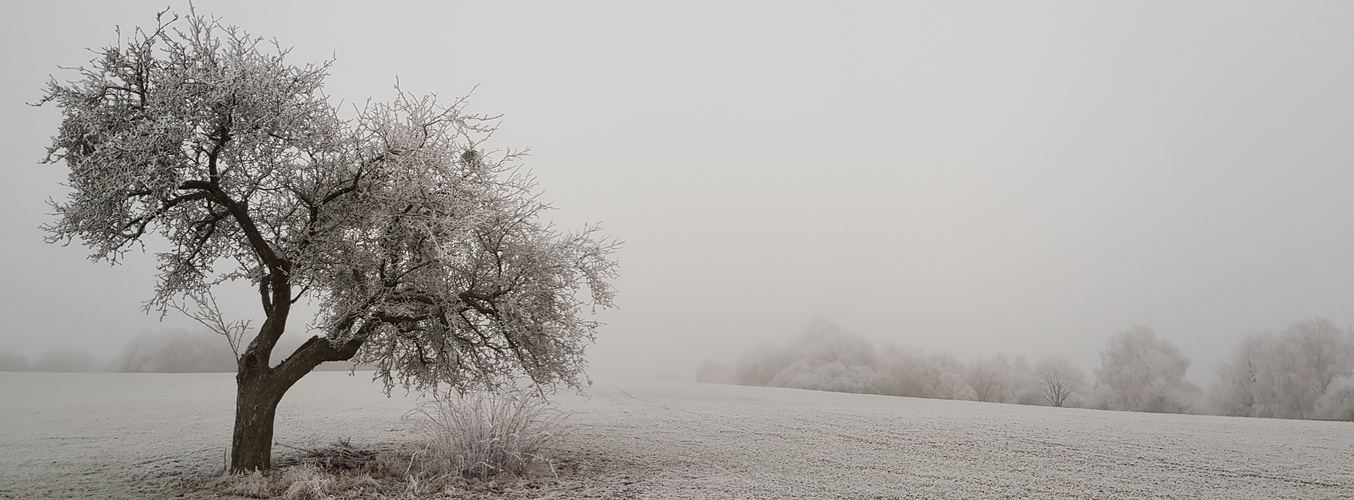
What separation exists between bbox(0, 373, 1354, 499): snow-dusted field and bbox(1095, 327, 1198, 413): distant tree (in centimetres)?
615

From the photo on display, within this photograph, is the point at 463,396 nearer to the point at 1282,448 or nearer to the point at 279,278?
the point at 279,278

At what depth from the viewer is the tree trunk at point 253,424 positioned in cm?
842

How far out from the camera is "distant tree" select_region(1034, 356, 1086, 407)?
1022 inches

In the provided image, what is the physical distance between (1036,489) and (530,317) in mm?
6583

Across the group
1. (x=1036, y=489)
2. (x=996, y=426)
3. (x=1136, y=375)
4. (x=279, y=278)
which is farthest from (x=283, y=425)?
(x=1136, y=375)

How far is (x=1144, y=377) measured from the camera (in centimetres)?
2419

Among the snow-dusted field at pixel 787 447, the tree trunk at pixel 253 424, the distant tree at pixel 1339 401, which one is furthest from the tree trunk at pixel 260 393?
the distant tree at pixel 1339 401

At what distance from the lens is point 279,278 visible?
8.82 meters

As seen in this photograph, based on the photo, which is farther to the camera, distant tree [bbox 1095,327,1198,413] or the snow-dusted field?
distant tree [bbox 1095,327,1198,413]

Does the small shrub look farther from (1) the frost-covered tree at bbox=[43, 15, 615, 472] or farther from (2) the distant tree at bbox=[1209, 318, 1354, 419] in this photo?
(2) the distant tree at bbox=[1209, 318, 1354, 419]

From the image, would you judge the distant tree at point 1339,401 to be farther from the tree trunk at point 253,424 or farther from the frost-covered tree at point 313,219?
the tree trunk at point 253,424

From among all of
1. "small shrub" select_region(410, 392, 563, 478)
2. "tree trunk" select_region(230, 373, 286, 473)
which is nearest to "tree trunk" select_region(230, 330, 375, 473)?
"tree trunk" select_region(230, 373, 286, 473)

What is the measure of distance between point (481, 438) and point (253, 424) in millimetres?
2831

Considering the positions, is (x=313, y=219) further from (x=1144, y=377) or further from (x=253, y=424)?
(x=1144, y=377)
